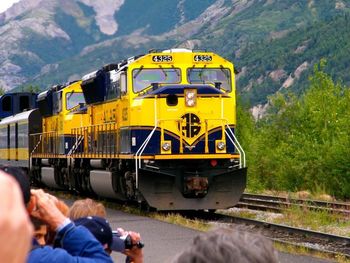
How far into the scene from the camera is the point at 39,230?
378cm

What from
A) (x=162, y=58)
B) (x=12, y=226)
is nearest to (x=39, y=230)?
(x=12, y=226)

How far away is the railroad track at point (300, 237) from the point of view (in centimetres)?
1428

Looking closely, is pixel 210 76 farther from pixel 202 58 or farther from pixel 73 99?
pixel 73 99

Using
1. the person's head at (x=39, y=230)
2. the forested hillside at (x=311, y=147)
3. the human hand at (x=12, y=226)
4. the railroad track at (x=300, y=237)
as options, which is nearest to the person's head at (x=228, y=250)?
the human hand at (x=12, y=226)

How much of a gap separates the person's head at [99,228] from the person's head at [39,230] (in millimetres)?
523

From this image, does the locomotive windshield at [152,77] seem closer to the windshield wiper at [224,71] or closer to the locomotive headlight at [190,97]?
the locomotive headlight at [190,97]

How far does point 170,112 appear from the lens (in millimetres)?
20406

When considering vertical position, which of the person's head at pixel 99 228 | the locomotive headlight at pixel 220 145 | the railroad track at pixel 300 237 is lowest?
the railroad track at pixel 300 237

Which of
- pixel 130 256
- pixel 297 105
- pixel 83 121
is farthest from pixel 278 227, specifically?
pixel 297 105

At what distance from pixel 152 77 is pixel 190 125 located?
158 centimetres

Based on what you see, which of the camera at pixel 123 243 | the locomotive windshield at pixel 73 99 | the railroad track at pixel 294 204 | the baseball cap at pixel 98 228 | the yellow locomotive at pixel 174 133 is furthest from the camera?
the locomotive windshield at pixel 73 99

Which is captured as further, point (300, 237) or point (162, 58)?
point (162, 58)

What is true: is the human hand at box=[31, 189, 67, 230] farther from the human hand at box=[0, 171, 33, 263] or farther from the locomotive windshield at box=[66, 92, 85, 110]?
the locomotive windshield at box=[66, 92, 85, 110]

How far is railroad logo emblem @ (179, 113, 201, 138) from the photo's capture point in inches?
805
